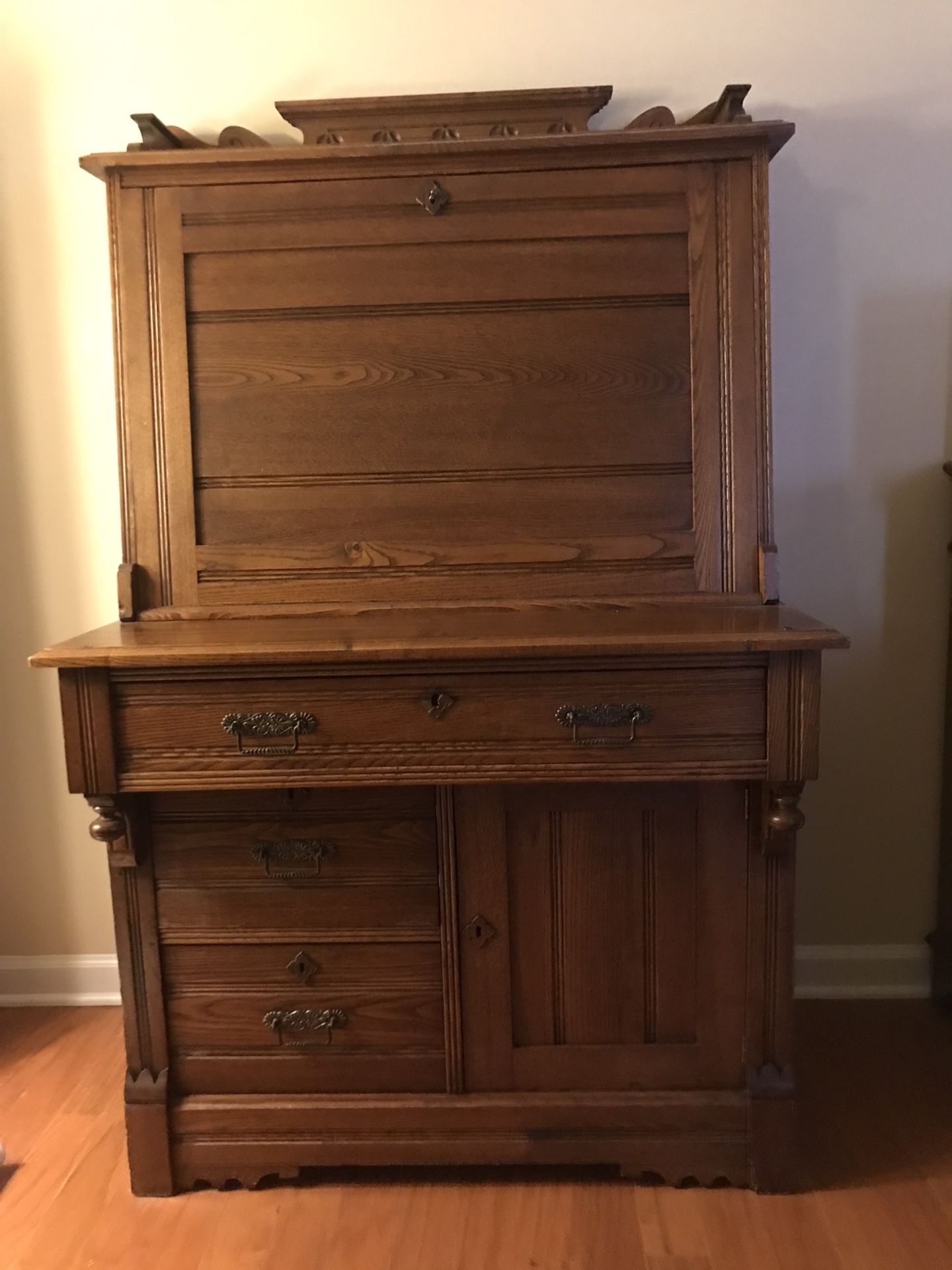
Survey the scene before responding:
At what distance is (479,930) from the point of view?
148 cm

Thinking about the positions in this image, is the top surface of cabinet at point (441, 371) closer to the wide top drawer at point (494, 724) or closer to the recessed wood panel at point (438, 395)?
the recessed wood panel at point (438, 395)

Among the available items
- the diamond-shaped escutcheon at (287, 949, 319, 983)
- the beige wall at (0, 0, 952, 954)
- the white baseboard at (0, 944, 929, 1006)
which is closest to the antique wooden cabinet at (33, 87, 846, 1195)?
the diamond-shaped escutcheon at (287, 949, 319, 983)

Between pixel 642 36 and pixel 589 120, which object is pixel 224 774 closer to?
pixel 589 120

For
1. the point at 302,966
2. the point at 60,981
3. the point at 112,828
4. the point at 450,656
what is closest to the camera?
the point at 450,656

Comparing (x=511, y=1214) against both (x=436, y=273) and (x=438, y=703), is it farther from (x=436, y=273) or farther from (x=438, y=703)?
(x=436, y=273)

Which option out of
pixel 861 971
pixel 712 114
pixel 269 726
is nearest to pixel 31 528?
pixel 269 726

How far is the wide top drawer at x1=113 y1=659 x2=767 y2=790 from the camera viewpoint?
1.32 m

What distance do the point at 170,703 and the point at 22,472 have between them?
0.93 m

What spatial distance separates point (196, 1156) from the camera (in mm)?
1527

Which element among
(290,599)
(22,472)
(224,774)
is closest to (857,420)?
(290,599)

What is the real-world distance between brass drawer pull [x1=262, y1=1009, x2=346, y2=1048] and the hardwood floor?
0.89 feet

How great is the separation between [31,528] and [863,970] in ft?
6.80

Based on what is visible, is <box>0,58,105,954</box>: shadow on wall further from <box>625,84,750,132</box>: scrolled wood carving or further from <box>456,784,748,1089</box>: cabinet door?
<box>625,84,750,132</box>: scrolled wood carving

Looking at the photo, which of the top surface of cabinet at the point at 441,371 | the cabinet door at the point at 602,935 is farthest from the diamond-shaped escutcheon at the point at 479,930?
the top surface of cabinet at the point at 441,371
